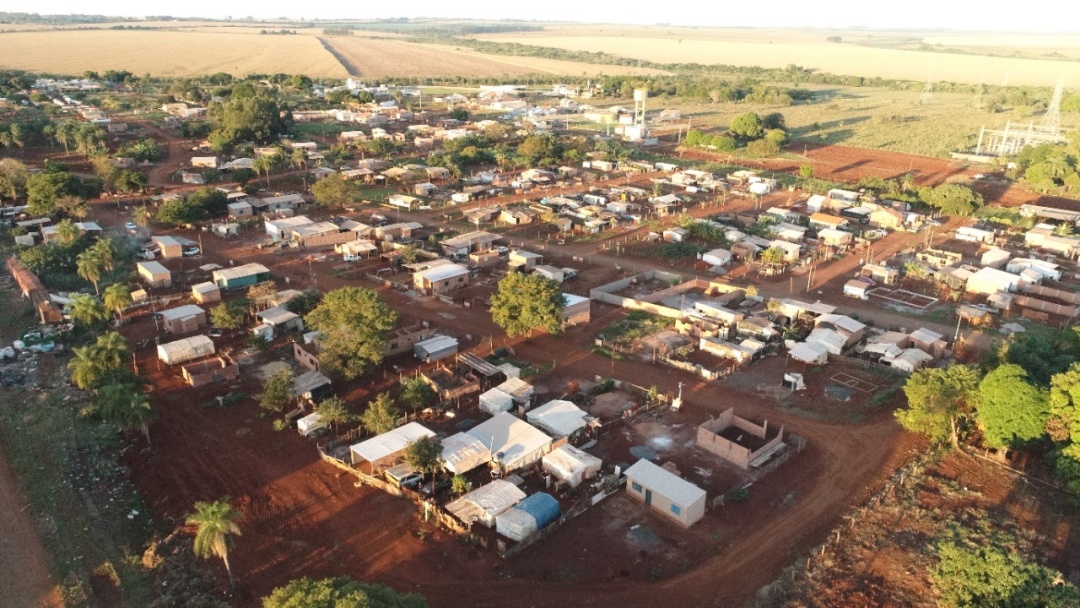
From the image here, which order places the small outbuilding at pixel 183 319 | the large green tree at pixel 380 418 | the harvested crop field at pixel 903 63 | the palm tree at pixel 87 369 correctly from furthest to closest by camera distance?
the harvested crop field at pixel 903 63
the small outbuilding at pixel 183 319
the palm tree at pixel 87 369
the large green tree at pixel 380 418

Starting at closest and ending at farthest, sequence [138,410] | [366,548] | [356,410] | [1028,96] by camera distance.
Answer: [366,548] < [138,410] < [356,410] < [1028,96]

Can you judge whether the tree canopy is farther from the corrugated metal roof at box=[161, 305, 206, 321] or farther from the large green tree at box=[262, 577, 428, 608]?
the large green tree at box=[262, 577, 428, 608]

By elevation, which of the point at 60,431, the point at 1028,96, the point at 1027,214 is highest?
the point at 1028,96

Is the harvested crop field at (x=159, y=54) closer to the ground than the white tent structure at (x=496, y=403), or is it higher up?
higher up

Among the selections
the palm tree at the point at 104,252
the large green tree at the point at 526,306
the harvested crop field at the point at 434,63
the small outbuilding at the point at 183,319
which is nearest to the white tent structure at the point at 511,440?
the large green tree at the point at 526,306

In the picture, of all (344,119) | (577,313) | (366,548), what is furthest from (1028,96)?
(366,548)

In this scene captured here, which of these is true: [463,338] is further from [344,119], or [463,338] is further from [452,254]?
[344,119]

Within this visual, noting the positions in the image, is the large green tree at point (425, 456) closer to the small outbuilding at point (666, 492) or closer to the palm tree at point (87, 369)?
the small outbuilding at point (666, 492)
